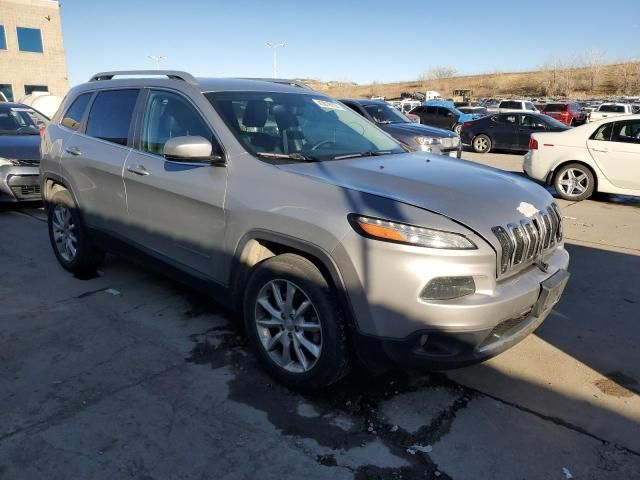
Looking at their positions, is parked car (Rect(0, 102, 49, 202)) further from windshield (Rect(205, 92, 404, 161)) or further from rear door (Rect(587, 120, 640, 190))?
rear door (Rect(587, 120, 640, 190))

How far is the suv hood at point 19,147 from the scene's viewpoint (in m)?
7.51

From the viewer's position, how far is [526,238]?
9.26 ft

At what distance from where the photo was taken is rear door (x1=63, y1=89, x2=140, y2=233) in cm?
411

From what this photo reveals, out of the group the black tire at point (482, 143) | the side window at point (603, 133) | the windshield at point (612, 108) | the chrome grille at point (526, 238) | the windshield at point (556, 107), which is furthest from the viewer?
the windshield at point (556, 107)

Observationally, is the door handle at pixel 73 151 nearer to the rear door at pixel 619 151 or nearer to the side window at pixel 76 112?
the side window at pixel 76 112

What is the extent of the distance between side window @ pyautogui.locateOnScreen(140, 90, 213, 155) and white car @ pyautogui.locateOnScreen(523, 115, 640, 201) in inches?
299

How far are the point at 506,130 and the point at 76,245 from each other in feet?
52.6

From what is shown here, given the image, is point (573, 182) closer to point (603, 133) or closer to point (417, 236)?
point (603, 133)

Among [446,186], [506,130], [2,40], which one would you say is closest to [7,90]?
[2,40]

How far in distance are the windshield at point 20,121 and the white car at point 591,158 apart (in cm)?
888

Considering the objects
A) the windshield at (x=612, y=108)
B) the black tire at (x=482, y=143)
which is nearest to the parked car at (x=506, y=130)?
the black tire at (x=482, y=143)

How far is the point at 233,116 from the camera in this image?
3.46 m

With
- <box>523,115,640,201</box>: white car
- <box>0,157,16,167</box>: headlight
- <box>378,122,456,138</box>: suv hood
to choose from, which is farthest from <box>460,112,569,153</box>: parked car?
<box>0,157,16,167</box>: headlight

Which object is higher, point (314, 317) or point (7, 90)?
point (7, 90)
